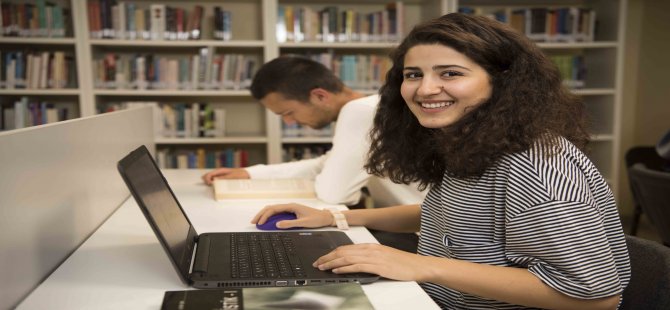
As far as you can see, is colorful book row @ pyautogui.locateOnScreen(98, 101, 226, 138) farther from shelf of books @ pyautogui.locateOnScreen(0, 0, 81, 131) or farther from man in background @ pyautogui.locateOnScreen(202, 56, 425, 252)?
man in background @ pyautogui.locateOnScreen(202, 56, 425, 252)

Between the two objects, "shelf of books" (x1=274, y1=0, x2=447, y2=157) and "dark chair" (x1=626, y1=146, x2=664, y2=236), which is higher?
"shelf of books" (x1=274, y1=0, x2=447, y2=157)

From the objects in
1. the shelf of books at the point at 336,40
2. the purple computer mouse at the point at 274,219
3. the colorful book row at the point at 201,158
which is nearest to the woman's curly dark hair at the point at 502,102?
the purple computer mouse at the point at 274,219

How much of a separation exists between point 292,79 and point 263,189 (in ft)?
1.68

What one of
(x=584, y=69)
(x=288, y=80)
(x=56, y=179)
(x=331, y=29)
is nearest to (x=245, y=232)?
(x=56, y=179)

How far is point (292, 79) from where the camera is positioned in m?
2.10

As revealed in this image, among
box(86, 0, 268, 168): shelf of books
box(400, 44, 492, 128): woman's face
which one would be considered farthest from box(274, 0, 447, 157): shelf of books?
box(400, 44, 492, 128): woman's face

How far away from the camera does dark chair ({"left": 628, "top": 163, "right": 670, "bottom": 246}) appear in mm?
1779

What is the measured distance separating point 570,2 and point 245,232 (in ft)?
11.9

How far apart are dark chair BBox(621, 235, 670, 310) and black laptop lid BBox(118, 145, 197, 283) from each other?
0.80 metres

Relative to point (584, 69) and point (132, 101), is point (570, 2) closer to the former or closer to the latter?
point (584, 69)

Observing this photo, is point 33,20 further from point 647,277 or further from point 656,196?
point 647,277

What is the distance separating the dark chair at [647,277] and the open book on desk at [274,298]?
51 centimetres

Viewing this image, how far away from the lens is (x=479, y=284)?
3.09 feet

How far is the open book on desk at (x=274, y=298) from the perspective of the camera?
797 millimetres
